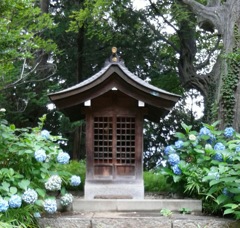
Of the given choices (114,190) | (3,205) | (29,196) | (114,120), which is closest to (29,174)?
(29,196)

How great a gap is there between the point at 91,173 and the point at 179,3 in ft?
30.5

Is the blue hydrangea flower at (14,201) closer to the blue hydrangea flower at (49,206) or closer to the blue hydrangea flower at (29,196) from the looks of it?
the blue hydrangea flower at (29,196)

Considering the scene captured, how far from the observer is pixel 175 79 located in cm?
1614

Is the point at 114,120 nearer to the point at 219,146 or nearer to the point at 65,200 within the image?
the point at 65,200

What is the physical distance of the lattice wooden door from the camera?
5.46m

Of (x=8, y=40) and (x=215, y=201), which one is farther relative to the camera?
(x=8, y=40)

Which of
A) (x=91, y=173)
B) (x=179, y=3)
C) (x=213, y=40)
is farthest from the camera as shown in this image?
(x=213, y=40)

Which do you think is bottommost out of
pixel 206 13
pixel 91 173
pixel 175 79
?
pixel 91 173

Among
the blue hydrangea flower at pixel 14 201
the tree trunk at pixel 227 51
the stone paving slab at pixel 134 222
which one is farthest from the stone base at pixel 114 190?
the tree trunk at pixel 227 51

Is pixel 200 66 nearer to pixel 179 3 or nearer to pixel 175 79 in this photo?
pixel 175 79

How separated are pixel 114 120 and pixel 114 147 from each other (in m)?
0.39

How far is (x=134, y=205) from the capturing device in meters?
4.94

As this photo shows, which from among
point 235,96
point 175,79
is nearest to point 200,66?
point 175,79

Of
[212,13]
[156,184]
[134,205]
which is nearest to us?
[134,205]
